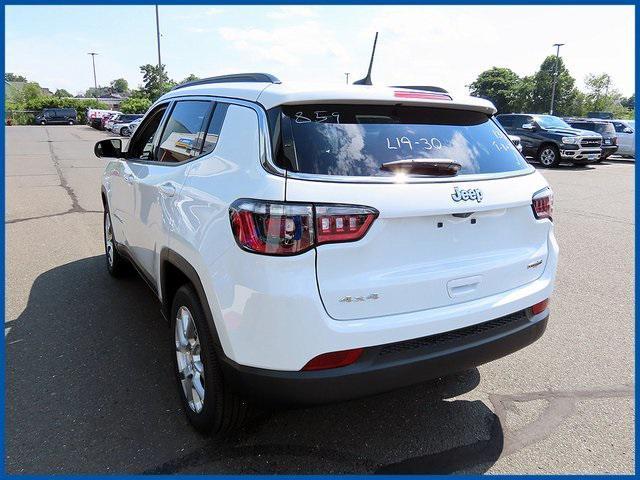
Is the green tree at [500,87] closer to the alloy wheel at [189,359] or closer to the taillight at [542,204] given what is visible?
the taillight at [542,204]

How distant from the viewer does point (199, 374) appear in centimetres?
277

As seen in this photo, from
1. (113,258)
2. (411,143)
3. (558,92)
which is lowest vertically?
(113,258)

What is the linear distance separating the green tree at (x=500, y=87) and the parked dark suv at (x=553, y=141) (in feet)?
205

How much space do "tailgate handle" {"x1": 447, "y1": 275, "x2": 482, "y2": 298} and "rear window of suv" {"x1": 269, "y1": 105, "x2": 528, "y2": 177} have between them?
53 centimetres

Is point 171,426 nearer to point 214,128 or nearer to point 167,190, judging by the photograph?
point 167,190

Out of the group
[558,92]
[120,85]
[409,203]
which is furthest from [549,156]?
[120,85]

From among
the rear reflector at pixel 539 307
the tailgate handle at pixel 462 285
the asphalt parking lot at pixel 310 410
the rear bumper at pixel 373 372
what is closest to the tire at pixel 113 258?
the asphalt parking lot at pixel 310 410

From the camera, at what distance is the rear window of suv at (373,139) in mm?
2280

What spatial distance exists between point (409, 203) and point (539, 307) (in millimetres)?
1144

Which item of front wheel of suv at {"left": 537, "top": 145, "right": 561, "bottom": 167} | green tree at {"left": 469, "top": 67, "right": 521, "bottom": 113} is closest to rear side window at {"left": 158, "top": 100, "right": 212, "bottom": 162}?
front wheel of suv at {"left": 537, "top": 145, "right": 561, "bottom": 167}

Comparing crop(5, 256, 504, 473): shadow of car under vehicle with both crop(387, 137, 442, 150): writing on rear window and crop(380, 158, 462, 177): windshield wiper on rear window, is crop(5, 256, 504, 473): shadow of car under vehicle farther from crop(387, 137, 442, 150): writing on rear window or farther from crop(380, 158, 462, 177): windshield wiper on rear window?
crop(387, 137, 442, 150): writing on rear window

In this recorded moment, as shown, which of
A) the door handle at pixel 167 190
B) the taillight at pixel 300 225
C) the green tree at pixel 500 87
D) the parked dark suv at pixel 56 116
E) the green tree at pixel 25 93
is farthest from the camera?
the green tree at pixel 25 93

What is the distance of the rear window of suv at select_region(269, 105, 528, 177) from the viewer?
2.28 meters

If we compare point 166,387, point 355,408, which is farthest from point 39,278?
point 355,408
